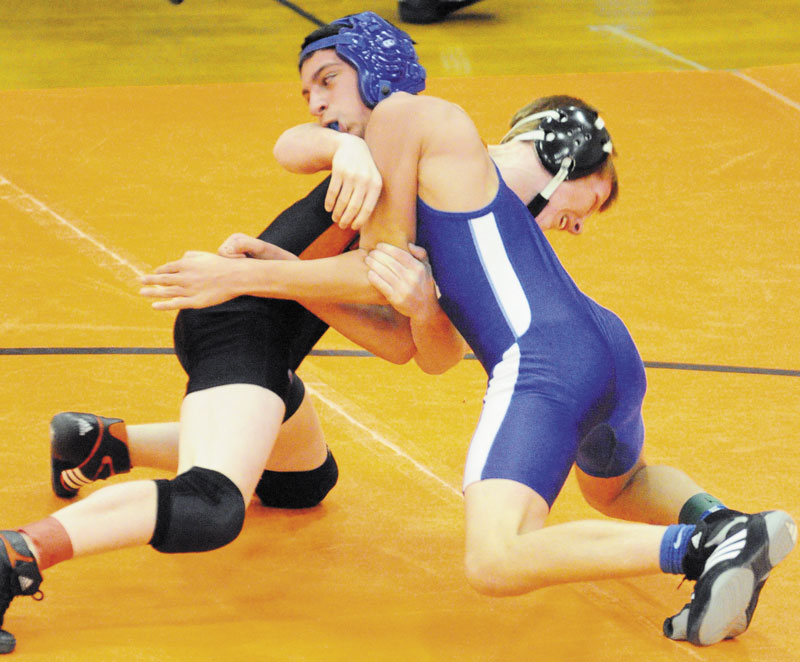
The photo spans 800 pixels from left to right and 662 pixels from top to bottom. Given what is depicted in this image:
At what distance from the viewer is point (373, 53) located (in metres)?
2.71

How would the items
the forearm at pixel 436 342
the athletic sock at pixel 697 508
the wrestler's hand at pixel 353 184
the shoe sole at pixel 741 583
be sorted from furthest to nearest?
1. the forearm at pixel 436 342
2. the athletic sock at pixel 697 508
3. the wrestler's hand at pixel 353 184
4. the shoe sole at pixel 741 583

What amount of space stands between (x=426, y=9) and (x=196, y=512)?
6.68m

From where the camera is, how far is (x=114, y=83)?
7016 mm

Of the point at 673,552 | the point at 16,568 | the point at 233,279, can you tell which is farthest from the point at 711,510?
the point at 16,568

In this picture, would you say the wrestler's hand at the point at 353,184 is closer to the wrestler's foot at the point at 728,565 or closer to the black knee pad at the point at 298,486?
the black knee pad at the point at 298,486

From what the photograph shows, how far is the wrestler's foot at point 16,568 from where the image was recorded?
7.47 feet

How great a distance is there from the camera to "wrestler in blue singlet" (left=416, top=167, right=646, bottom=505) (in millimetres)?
2449

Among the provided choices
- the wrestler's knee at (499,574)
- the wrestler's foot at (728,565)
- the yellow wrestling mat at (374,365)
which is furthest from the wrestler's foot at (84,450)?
the wrestler's foot at (728,565)

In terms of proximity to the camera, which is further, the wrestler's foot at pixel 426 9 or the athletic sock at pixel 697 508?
the wrestler's foot at pixel 426 9

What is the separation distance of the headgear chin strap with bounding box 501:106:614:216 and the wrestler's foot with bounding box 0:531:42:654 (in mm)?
1264

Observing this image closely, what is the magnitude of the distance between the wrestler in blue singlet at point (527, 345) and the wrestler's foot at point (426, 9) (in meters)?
6.20

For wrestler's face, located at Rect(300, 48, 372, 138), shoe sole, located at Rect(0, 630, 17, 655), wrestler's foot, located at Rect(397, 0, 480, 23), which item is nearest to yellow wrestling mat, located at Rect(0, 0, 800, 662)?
shoe sole, located at Rect(0, 630, 17, 655)

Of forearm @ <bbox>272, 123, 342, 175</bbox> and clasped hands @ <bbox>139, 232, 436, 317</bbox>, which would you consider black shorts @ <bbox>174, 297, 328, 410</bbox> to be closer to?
clasped hands @ <bbox>139, 232, 436, 317</bbox>

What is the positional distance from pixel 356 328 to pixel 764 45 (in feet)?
19.2
